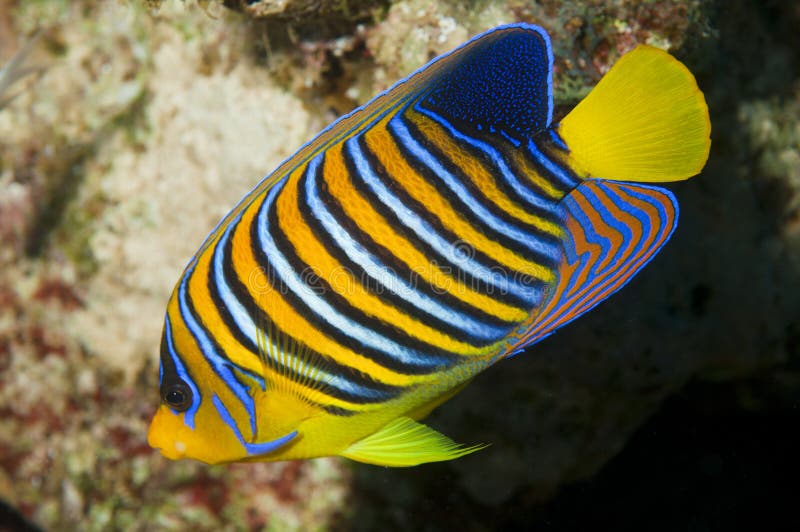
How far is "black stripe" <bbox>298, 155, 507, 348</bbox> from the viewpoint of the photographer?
4.88 ft

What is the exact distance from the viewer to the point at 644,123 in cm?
140

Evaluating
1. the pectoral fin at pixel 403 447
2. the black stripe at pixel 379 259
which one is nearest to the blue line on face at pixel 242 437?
the pectoral fin at pixel 403 447

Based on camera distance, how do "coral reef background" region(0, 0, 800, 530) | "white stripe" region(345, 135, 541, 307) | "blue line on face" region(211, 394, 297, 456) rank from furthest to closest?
1. "coral reef background" region(0, 0, 800, 530)
2. "blue line on face" region(211, 394, 297, 456)
3. "white stripe" region(345, 135, 541, 307)

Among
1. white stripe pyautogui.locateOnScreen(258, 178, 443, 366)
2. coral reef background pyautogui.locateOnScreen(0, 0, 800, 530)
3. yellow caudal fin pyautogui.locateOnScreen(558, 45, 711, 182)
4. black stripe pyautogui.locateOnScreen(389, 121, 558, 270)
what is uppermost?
yellow caudal fin pyautogui.locateOnScreen(558, 45, 711, 182)

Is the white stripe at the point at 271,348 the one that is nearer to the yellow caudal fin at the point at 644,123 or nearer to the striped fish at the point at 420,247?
the striped fish at the point at 420,247

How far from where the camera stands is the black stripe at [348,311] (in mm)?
1508

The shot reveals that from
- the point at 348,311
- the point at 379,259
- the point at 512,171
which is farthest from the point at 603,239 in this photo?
the point at 348,311

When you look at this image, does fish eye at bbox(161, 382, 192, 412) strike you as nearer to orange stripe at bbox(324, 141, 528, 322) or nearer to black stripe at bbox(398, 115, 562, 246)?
orange stripe at bbox(324, 141, 528, 322)

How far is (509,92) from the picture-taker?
1.54 m

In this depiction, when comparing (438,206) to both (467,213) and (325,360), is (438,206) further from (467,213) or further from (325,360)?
(325,360)

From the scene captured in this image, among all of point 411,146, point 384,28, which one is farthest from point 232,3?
point 411,146

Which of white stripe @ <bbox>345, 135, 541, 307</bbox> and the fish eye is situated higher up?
white stripe @ <bbox>345, 135, 541, 307</bbox>

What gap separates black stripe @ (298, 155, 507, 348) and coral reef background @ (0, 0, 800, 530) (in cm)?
117

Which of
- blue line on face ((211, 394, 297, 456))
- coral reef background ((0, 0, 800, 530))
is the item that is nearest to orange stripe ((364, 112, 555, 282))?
blue line on face ((211, 394, 297, 456))
